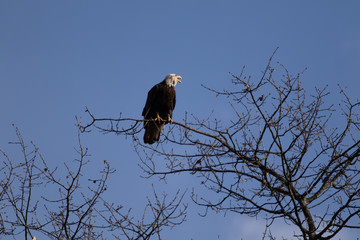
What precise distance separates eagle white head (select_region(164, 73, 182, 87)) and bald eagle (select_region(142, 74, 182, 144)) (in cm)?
9

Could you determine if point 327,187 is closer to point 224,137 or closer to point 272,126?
point 272,126

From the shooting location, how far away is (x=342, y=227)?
401cm

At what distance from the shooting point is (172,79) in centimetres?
822

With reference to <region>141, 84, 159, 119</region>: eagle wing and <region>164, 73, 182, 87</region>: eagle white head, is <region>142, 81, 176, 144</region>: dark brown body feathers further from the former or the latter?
<region>164, 73, 182, 87</region>: eagle white head

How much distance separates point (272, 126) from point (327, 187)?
1006 mm

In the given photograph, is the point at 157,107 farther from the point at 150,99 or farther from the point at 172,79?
the point at 172,79

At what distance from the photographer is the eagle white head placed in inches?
320

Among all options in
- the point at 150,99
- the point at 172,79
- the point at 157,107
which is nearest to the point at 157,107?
the point at 157,107

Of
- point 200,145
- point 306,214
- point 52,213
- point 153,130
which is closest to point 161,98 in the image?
point 153,130

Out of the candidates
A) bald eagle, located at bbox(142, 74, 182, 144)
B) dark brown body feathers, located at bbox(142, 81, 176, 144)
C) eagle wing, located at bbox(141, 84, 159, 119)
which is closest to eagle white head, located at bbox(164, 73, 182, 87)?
bald eagle, located at bbox(142, 74, 182, 144)

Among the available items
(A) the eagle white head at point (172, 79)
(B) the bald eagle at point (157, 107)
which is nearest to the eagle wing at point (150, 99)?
(B) the bald eagle at point (157, 107)

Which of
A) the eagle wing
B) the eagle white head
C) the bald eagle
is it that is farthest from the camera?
the eagle white head

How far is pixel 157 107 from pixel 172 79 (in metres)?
0.85

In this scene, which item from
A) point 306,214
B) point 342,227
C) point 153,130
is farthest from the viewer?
point 153,130
